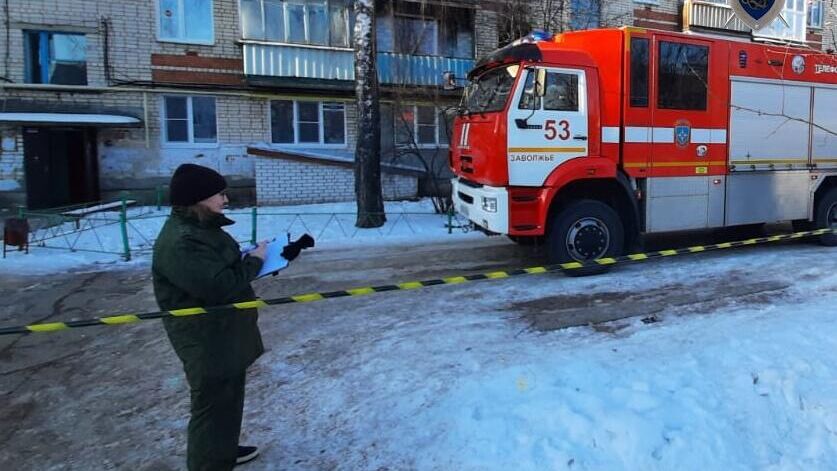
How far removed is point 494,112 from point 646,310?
265 cm

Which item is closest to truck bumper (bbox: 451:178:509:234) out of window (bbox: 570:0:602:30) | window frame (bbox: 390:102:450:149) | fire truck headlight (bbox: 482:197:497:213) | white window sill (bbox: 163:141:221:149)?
fire truck headlight (bbox: 482:197:497:213)

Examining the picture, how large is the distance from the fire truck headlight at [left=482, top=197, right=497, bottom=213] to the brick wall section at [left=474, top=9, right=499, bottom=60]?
12991mm

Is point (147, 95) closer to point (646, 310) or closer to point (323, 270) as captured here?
point (323, 270)

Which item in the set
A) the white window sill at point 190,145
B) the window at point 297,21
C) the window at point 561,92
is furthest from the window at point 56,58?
the window at point 561,92

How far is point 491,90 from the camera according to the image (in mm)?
7180

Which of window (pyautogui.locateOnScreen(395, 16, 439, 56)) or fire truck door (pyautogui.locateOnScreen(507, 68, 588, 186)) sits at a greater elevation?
window (pyautogui.locateOnScreen(395, 16, 439, 56))

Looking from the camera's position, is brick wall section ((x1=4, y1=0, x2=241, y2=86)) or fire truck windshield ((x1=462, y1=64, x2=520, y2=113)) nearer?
fire truck windshield ((x1=462, y1=64, x2=520, y2=113))

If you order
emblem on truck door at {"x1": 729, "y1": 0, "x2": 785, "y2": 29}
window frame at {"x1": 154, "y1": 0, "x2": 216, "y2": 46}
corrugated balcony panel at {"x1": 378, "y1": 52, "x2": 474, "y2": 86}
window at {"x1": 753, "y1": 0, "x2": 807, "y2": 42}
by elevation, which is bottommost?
emblem on truck door at {"x1": 729, "y1": 0, "x2": 785, "y2": 29}

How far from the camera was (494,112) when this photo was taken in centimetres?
686

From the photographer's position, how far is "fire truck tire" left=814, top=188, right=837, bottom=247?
892cm

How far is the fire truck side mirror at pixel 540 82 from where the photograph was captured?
6746 millimetres

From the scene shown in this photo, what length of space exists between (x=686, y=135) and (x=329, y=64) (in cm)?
1159

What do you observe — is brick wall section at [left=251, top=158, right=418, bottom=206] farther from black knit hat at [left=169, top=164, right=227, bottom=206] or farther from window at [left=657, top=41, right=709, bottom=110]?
black knit hat at [left=169, top=164, right=227, bottom=206]

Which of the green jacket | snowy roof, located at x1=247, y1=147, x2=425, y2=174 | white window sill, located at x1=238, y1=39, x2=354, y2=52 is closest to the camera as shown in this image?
the green jacket
